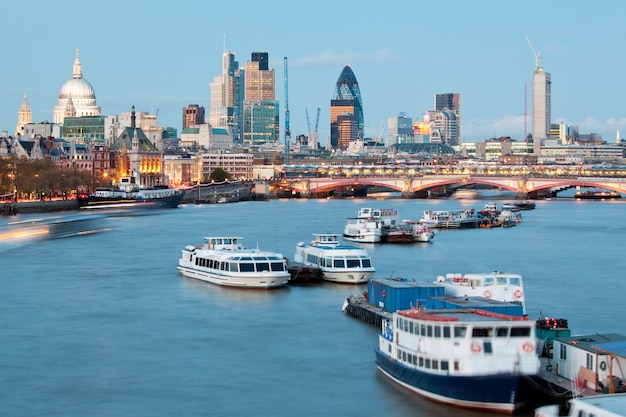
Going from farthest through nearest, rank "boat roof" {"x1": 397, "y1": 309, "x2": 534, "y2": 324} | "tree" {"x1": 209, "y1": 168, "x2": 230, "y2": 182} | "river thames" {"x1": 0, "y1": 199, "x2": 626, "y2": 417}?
"tree" {"x1": 209, "y1": 168, "x2": 230, "y2": 182}
"river thames" {"x1": 0, "y1": 199, "x2": 626, "y2": 417}
"boat roof" {"x1": 397, "y1": 309, "x2": 534, "y2": 324}

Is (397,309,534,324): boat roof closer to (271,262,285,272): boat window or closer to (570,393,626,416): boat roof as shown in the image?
(570,393,626,416): boat roof

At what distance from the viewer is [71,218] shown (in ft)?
210

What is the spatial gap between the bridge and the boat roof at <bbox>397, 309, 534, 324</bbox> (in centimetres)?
7078

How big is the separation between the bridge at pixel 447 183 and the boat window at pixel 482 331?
237 ft

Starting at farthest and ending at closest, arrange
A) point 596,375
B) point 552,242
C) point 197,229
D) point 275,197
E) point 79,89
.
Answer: point 79,89
point 275,197
point 197,229
point 552,242
point 596,375

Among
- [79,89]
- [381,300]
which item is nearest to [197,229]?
[381,300]

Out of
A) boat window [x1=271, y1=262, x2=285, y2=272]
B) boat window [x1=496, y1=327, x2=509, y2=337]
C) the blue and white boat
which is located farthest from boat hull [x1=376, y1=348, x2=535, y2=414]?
boat window [x1=271, y1=262, x2=285, y2=272]

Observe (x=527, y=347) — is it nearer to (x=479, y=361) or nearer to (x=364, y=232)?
(x=479, y=361)

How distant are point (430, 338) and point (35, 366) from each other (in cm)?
786

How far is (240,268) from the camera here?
3067 centimetres

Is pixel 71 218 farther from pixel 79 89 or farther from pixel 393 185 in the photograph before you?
pixel 79 89

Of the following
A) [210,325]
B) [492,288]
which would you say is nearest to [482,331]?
[492,288]

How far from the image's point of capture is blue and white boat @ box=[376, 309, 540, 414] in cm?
1700

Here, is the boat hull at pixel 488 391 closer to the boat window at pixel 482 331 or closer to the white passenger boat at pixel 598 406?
the boat window at pixel 482 331
